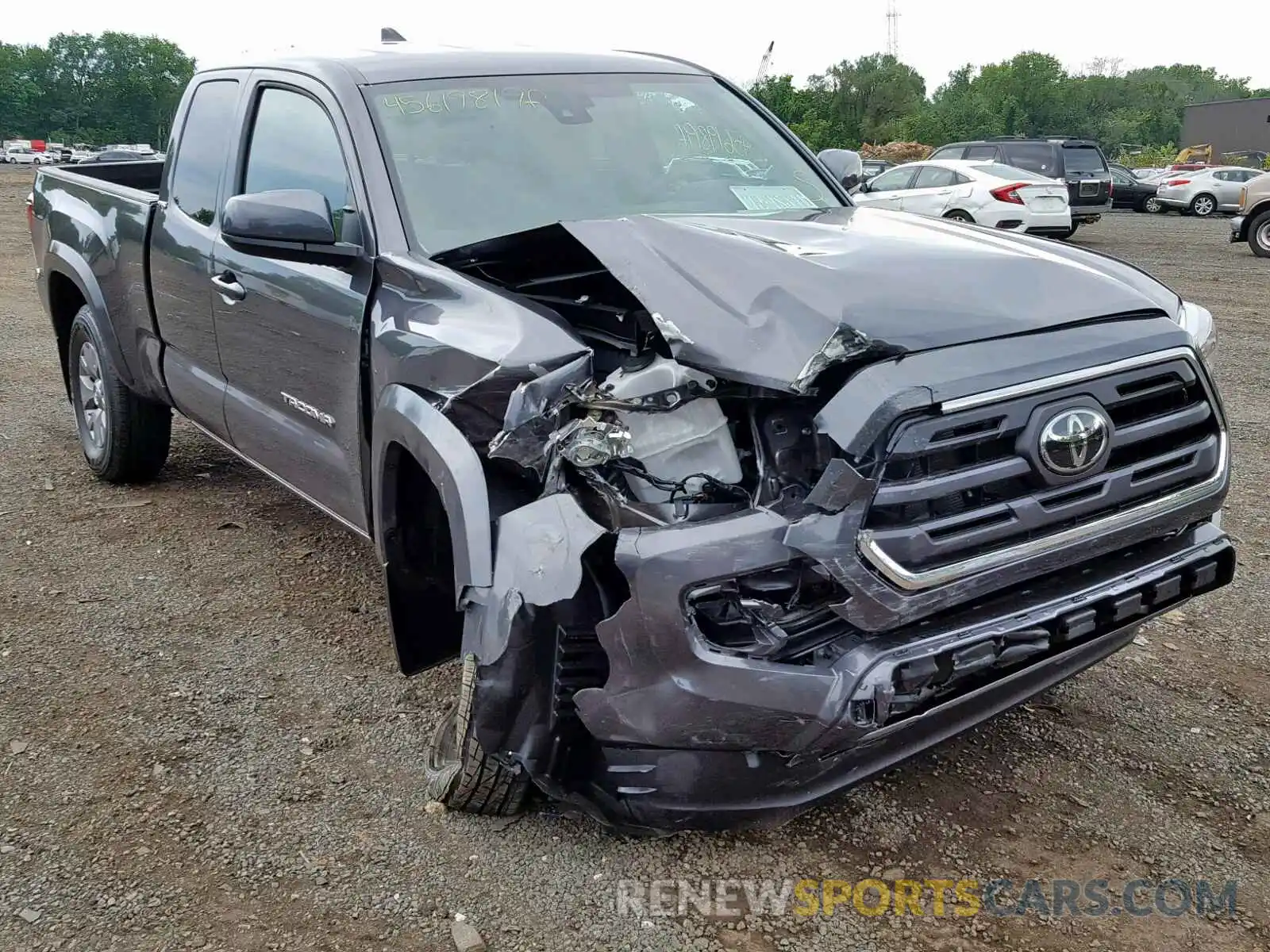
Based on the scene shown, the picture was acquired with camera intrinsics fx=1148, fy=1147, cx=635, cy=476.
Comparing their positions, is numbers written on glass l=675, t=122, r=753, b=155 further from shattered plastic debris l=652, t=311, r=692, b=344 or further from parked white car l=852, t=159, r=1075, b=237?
parked white car l=852, t=159, r=1075, b=237

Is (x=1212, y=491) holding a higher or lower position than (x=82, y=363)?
higher

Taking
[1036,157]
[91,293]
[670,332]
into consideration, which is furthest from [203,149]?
[1036,157]

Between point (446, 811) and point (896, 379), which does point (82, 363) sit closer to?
point (446, 811)

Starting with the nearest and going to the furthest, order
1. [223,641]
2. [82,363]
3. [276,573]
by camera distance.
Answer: [223,641]
[276,573]
[82,363]

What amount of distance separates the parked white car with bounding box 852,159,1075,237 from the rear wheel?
39.8ft

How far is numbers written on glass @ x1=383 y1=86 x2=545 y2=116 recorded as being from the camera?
11.3ft

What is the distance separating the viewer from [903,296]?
94.3 inches

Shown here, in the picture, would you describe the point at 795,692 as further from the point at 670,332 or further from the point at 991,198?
the point at 991,198

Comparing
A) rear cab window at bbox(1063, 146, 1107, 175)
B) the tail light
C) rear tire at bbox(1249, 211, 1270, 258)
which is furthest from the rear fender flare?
rear cab window at bbox(1063, 146, 1107, 175)

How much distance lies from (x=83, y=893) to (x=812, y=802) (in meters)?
1.63

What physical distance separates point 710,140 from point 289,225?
150 cm

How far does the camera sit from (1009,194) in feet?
52.8

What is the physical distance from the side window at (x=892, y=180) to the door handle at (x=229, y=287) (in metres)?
14.8

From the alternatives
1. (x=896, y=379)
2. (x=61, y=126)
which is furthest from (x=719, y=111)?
(x=61, y=126)
